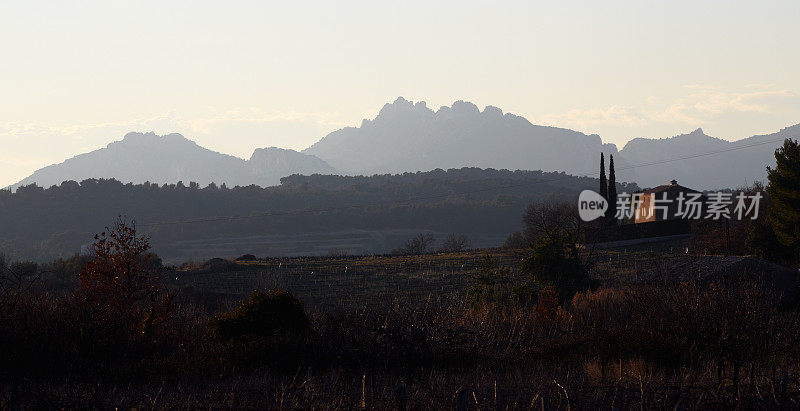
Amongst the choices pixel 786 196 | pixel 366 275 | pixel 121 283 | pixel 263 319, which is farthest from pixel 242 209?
pixel 263 319

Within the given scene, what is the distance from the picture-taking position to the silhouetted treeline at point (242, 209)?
417 feet

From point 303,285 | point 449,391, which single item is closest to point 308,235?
point 303,285

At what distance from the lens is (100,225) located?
426 feet

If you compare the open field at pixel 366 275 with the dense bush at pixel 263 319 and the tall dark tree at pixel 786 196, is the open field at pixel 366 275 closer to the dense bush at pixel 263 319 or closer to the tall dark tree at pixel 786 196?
the tall dark tree at pixel 786 196

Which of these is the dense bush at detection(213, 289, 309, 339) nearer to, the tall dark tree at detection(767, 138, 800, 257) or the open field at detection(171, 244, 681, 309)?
the open field at detection(171, 244, 681, 309)

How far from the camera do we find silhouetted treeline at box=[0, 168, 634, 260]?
12712 centimetres

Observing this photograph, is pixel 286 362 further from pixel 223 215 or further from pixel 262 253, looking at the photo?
pixel 223 215

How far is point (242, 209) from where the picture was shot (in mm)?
154500

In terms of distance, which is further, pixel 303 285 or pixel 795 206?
pixel 303 285

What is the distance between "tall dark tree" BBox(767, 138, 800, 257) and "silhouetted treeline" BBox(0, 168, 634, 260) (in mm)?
94449

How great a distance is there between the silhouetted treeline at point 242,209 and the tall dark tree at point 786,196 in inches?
3718

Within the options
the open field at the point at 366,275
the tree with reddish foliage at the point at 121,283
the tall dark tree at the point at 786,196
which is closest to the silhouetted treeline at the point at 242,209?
the open field at the point at 366,275

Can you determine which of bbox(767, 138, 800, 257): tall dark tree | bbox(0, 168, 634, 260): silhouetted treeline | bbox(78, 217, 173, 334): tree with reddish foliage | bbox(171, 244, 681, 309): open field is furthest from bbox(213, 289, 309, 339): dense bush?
bbox(0, 168, 634, 260): silhouetted treeline

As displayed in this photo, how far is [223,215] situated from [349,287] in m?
100
